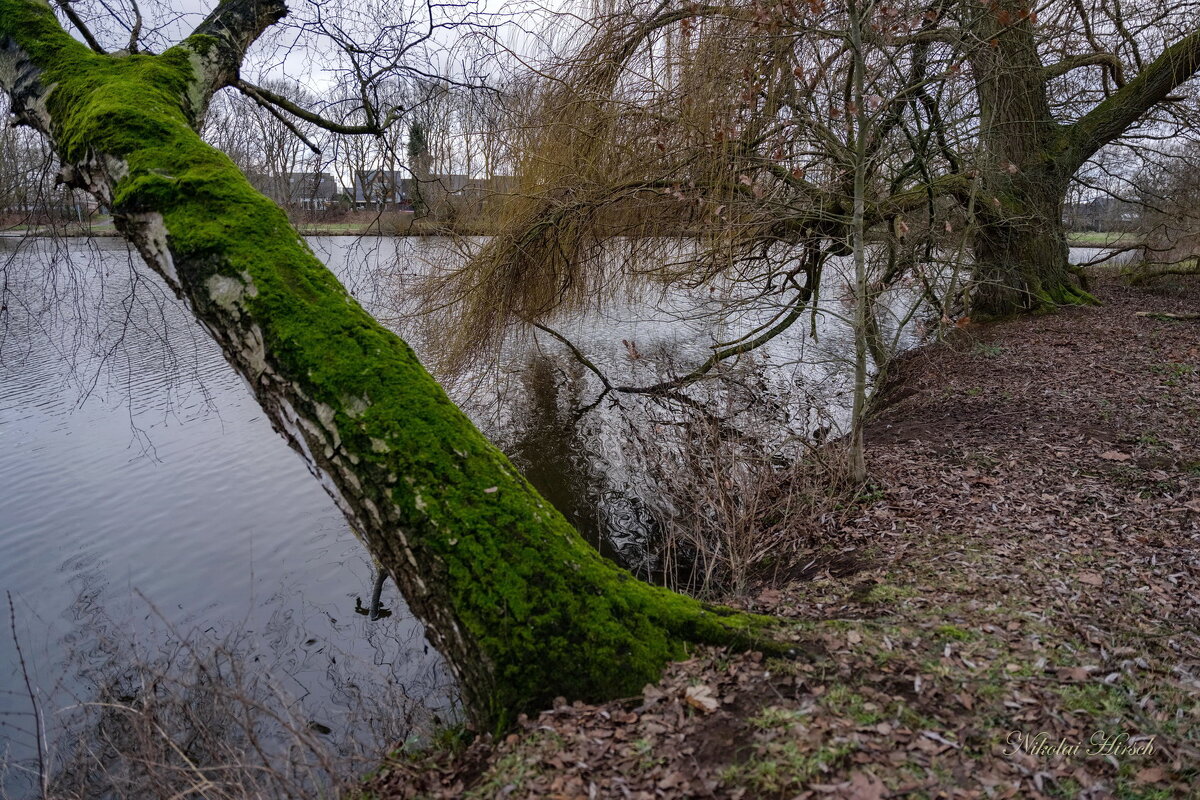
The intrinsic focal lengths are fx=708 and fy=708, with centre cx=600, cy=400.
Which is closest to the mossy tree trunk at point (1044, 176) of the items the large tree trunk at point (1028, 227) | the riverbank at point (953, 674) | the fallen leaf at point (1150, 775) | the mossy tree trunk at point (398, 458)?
the large tree trunk at point (1028, 227)

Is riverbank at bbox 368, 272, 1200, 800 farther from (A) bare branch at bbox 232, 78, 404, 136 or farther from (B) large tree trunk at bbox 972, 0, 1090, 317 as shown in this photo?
(B) large tree trunk at bbox 972, 0, 1090, 317

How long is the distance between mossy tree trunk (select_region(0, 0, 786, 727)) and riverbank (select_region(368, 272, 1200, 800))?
174 mm

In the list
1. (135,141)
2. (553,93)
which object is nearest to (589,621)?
(135,141)

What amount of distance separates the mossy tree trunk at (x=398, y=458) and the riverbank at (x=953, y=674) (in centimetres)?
17

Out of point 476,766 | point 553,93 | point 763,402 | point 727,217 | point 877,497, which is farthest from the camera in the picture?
point 763,402

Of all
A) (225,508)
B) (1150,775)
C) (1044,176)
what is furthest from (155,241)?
(1044,176)

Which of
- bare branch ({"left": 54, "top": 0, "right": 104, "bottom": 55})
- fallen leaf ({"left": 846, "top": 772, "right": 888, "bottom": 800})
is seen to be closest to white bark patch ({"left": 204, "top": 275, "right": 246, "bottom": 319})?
fallen leaf ({"left": 846, "top": 772, "right": 888, "bottom": 800})

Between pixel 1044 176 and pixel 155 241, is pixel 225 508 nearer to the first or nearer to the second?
pixel 155 241

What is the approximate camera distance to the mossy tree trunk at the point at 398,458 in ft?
7.63

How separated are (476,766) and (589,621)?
1.85 feet

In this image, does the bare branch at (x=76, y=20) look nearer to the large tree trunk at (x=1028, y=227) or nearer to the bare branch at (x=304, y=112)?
the bare branch at (x=304, y=112)

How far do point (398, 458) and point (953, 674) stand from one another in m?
1.99

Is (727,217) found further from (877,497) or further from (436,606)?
(436,606)

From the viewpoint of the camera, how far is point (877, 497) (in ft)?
15.6
